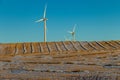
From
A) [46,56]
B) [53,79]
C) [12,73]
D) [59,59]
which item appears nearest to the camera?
[53,79]

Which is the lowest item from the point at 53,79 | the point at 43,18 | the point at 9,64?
Result: the point at 53,79

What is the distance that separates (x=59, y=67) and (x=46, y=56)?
380 centimetres

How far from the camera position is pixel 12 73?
1614 centimetres

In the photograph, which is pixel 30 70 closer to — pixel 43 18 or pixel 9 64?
pixel 9 64

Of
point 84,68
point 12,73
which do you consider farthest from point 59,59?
point 12,73

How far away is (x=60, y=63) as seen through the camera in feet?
62.1

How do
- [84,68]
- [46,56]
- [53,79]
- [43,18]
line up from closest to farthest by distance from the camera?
[53,79]
[84,68]
[46,56]
[43,18]

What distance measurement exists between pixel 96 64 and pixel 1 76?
5902 mm

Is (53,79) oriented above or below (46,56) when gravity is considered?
below

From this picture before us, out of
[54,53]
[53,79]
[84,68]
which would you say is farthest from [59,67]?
[54,53]

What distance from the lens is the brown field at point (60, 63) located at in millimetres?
15547

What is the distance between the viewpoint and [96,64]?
18.5 m

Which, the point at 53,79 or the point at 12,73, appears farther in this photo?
the point at 12,73

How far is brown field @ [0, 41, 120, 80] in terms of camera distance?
612 inches
